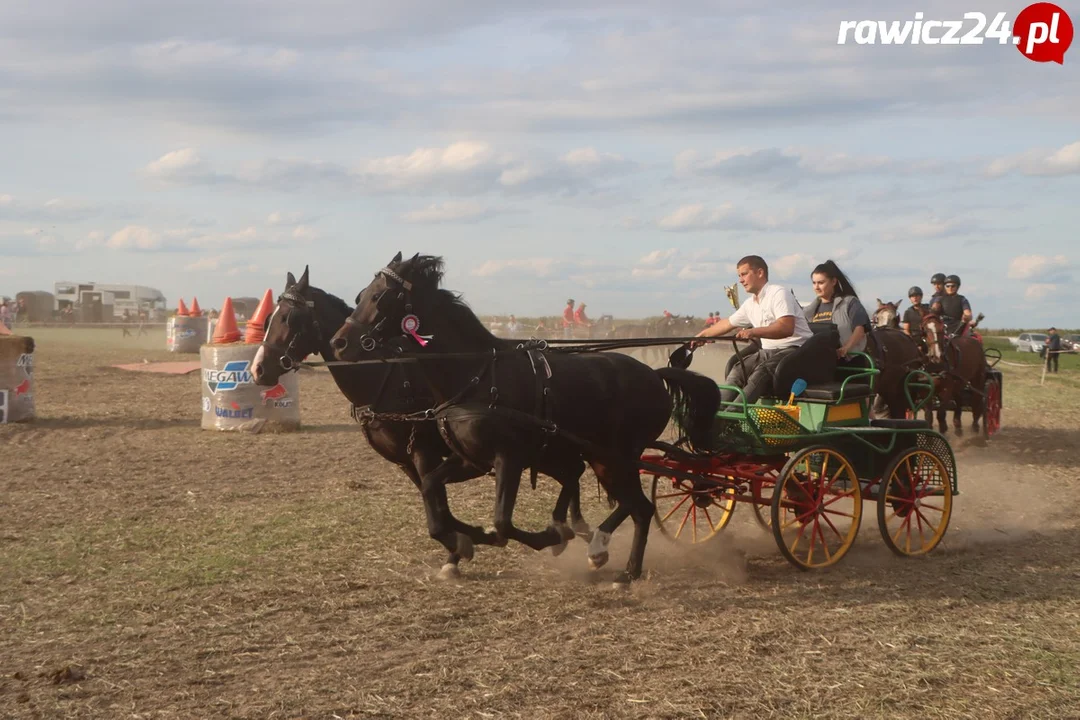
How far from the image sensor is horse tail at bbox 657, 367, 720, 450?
7.48 metres

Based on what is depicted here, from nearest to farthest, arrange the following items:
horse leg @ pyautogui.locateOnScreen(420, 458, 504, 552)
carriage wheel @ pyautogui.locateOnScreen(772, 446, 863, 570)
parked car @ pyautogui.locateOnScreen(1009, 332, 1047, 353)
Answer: horse leg @ pyautogui.locateOnScreen(420, 458, 504, 552)
carriage wheel @ pyautogui.locateOnScreen(772, 446, 863, 570)
parked car @ pyautogui.locateOnScreen(1009, 332, 1047, 353)

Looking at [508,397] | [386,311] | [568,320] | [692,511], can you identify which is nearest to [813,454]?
[692,511]

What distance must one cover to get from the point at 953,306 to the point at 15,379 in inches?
581

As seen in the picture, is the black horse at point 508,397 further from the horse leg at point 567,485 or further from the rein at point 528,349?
the horse leg at point 567,485

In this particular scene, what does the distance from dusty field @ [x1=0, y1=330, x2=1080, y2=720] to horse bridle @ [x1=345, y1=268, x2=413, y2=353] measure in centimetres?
162

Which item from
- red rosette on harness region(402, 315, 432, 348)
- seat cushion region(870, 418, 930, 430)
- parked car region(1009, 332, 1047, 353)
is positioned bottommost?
seat cushion region(870, 418, 930, 430)

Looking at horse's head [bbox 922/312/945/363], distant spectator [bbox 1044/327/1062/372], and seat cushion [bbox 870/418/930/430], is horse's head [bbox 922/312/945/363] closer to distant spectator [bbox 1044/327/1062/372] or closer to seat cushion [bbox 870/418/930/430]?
seat cushion [bbox 870/418/930/430]

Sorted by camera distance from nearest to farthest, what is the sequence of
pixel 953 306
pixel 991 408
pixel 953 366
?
pixel 953 366
pixel 991 408
pixel 953 306

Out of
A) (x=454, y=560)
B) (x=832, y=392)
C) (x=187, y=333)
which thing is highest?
(x=832, y=392)

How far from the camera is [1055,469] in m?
12.7

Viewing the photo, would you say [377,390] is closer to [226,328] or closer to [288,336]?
[288,336]

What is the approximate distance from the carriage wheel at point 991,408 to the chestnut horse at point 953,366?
4.8 inches

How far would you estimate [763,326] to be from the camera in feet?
25.7

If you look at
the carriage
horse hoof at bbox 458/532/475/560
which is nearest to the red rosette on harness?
horse hoof at bbox 458/532/475/560
